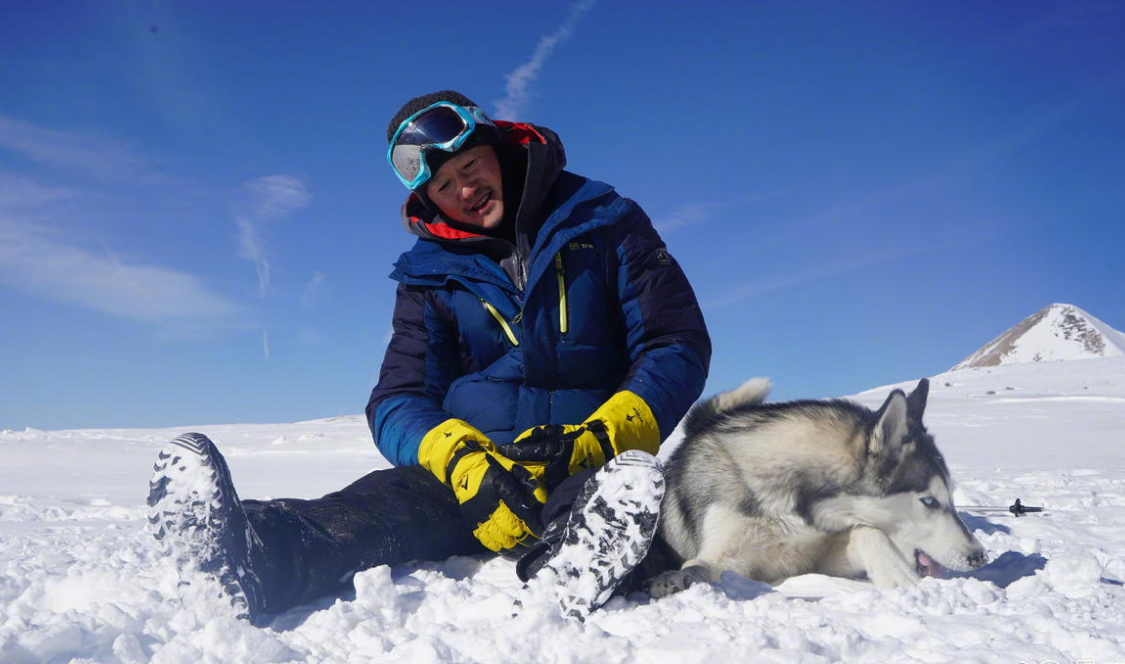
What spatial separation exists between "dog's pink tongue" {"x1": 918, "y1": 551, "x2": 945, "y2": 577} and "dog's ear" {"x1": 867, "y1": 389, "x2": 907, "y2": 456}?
0.39 meters

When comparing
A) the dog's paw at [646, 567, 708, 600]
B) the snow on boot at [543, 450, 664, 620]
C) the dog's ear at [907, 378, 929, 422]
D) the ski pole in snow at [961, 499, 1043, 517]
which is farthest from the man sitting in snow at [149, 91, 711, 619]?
the ski pole in snow at [961, 499, 1043, 517]

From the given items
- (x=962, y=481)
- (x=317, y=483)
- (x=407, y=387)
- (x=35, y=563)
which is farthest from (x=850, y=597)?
(x=317, y=483)

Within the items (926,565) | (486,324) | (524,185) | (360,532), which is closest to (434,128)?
(524,185)

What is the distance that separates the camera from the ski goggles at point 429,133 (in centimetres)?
307

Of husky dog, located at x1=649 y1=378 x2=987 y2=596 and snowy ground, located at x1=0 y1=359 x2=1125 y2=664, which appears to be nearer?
snowy ground, located at x1=0 y1=359 x2=1125 y2=664

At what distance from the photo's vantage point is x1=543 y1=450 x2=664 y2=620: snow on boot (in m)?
2.08

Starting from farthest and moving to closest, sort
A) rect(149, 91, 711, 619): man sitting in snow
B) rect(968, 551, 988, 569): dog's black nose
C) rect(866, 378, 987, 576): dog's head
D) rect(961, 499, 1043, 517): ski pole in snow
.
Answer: rect(961, 499, 1043, 517): ski pole in snow < rect(866, 378, 987, 576): dog's head < rect(968, 551, 988, 569): dog's black nose < rect(149, 91, 711, 619): man sitting in snow

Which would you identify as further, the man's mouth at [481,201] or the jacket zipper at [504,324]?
the man's mouth at [481,201]

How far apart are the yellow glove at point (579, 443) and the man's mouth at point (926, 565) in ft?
3.62

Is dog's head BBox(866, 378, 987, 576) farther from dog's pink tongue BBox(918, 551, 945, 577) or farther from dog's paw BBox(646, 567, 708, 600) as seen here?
dog's paw BBox(646, 567, 708, 600)

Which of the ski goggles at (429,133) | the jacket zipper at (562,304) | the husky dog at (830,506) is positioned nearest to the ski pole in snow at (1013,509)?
the husky dog at (830,506)

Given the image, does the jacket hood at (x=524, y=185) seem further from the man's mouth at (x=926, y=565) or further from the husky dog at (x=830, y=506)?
the man's mouth at (x=926, y=565)

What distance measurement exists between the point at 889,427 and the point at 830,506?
1.18ft

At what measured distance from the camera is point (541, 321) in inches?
116
